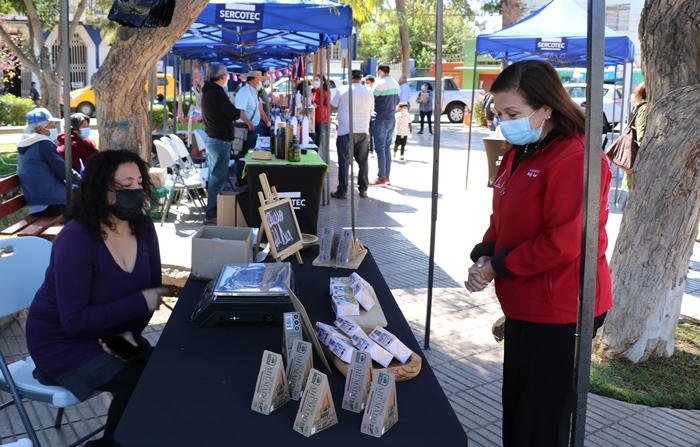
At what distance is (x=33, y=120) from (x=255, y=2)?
2.47 m

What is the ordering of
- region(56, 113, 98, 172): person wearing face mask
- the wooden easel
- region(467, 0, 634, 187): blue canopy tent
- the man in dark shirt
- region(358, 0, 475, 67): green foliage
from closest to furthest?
the wooden easel, region(56, 113, 98, 172): person wearing face mask, the man in dark shirt, region(467, 0, 634, 187): blue canopy tent, region(358, 0, 475, 67): green foliage

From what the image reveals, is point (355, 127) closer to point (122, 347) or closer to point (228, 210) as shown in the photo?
point (228, 210)

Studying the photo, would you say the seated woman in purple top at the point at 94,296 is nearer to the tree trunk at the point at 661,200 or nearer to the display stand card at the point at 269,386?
the display stand card at the point at 269,386

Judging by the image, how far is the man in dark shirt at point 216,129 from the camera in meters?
7.88

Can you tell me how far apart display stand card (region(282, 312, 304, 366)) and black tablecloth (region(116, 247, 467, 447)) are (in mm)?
116

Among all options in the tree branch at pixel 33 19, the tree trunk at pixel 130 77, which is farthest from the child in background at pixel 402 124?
the tree trunk at pixel 130 77

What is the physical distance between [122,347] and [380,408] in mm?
1293

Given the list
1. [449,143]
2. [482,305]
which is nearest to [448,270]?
[482,305]

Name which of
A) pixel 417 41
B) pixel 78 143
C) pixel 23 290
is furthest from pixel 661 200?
pixel 417 41

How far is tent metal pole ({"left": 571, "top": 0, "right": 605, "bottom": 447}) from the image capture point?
5.95ft

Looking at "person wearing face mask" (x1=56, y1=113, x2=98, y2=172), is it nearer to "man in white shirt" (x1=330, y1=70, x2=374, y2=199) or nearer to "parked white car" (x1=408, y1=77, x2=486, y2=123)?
"man in white shirt" (x1=330, y1=70, x2=374, y2=199)

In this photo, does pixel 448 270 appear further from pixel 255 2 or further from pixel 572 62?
pixel 572 62

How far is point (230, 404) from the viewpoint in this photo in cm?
192


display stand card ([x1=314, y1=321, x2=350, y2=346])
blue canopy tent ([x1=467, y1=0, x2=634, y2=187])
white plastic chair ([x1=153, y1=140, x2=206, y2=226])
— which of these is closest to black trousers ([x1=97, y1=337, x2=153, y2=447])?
display stand card ([x1=314, y1=321, x2=350, y2=346])
